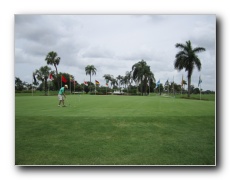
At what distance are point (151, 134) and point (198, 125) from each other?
A: 127cm

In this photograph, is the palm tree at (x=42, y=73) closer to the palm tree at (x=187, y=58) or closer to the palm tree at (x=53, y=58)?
the palm tree at (x=53, y=58)

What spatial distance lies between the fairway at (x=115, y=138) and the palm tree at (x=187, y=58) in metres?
1.05

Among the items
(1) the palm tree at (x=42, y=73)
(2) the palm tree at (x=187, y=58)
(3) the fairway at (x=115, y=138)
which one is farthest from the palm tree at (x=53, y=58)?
(2) the palm tree at (x=187, y=58)

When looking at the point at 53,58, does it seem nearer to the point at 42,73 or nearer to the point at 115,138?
the point at 42,73

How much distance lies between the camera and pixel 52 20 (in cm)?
570

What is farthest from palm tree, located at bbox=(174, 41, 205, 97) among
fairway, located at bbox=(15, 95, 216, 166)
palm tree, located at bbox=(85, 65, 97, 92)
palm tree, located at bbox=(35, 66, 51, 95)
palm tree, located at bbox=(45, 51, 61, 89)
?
palm tree, located at bbox=(35, 66, 51, 95)

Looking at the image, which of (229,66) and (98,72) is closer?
(229,66)

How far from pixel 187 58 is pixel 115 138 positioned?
8.43ft

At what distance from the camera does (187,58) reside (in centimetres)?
567

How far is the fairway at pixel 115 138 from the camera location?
187 inches

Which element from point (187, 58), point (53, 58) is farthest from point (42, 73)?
point (187, 58)

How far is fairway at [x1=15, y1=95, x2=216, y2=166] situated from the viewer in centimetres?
474
